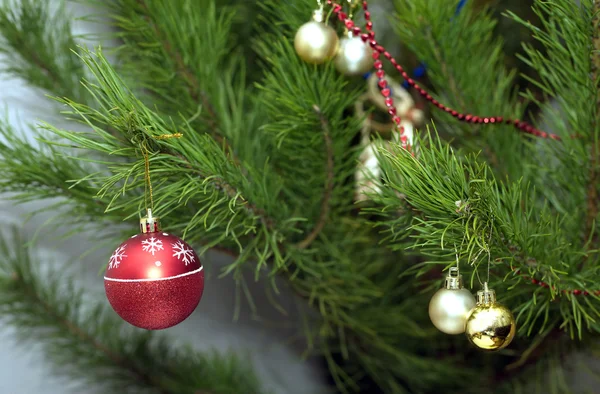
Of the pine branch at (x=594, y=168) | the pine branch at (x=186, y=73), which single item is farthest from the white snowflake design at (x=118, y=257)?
the pine branch at (x=594, y=168)

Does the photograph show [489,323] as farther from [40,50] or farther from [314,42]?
[40,50]

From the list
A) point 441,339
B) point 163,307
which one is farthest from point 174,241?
point 441,339

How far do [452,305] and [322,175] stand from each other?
0.35ft

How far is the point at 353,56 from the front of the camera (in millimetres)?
308

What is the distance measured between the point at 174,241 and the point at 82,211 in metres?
0.09

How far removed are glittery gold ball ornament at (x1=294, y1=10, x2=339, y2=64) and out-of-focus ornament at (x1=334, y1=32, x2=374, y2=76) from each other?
2 centimetres

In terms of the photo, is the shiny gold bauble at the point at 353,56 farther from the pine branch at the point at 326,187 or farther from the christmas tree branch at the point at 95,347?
the christmas tree branch at the point at 95,347

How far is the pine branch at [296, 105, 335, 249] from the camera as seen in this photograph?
0.95ft

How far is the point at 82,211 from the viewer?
31 centimetres

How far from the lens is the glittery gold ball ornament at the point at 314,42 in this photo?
29cm

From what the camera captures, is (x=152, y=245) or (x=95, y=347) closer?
(x=152, y=245)

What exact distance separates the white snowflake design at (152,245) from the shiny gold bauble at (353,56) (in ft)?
0.46

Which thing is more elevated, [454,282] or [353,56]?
[353,56]

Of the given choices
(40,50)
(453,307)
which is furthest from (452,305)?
(40,50)
